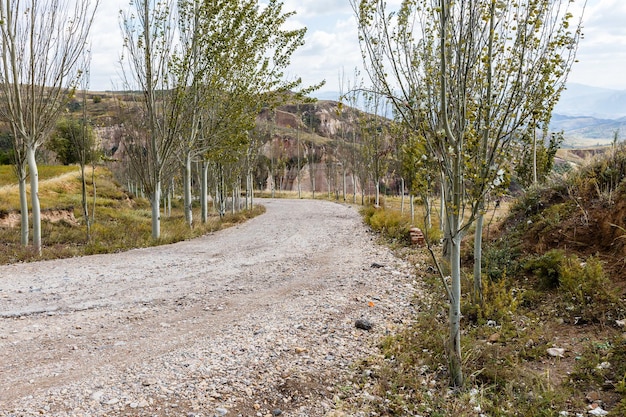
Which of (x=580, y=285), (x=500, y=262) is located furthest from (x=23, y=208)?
(x=580, y=285)

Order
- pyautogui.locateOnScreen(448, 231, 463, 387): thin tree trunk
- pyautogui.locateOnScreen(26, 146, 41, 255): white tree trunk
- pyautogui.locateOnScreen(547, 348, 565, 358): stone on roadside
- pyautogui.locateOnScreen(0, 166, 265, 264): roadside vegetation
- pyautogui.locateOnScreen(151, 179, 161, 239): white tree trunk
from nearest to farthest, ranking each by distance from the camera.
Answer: pyautogui.locateOnScreen(448, 231, 463, 387): thin tree trunk, pyautogui.locateOnScreen(547, 348, 565, 358): stone on roadside, pyautogui.locateOnScreen(26, 146, 41, 255): white tree trunk, pyautogui.locateOnScreen(0, 166, 265, 264): roadside vegetation, pyautogui.locateOnScreen(151, 179, 161, 239): white tree trunk

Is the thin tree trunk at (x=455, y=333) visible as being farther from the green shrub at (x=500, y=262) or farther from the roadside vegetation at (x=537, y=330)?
the green shrub at (x=500, y=262)

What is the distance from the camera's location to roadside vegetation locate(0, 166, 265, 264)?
39.4 feet

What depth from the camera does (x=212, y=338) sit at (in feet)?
19.1

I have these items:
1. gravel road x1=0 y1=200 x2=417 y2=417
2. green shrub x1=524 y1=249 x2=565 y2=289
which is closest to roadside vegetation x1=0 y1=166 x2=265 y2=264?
gravel road x1=0 y1=200 x2=417 y2=417

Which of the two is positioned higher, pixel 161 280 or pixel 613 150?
pixel 613 150

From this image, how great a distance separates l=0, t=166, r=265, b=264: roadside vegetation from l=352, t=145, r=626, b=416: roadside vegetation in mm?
9268

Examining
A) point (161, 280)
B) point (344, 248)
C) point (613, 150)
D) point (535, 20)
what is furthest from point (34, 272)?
point (613, 150)

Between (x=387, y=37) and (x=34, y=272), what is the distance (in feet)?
31.0

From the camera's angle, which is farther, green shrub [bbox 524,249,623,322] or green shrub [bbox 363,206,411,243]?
green shrub [bbox 363,206,411,243]

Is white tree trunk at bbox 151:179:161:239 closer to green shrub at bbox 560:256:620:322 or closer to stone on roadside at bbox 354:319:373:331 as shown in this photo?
stone on roadside at bbox 354:319:373:331

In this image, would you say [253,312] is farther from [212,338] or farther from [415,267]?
[415,267]

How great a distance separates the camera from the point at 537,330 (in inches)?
225

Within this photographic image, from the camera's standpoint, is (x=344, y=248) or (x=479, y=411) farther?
(x=344, y=248)
